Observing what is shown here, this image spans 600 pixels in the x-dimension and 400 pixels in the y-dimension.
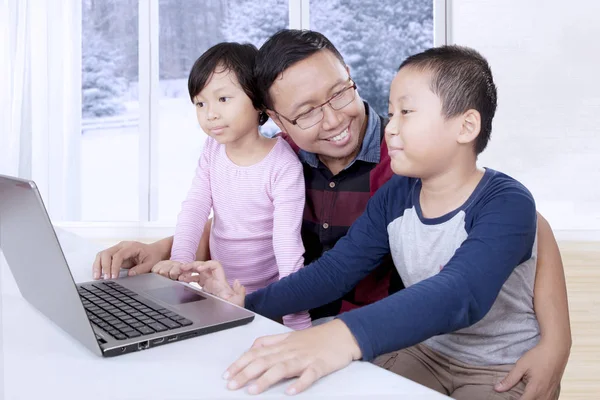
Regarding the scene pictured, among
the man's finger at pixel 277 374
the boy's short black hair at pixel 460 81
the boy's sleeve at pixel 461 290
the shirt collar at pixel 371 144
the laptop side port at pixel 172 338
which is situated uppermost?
the boy's short black hair at pixel 460 81

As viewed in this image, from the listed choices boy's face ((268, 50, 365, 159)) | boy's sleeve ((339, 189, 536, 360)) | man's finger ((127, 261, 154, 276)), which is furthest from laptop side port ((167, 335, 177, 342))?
boy's face ((268, 50, 365, 159))

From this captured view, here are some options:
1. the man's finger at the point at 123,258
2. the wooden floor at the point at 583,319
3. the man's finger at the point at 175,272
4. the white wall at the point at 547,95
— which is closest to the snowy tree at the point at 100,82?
the white wall at the point at 547,95

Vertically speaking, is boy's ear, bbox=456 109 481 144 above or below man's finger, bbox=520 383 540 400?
above

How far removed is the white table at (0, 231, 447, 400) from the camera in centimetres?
71

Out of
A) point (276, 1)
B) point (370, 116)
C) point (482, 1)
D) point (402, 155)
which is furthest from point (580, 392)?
point (276, 1)

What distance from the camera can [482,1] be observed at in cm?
500

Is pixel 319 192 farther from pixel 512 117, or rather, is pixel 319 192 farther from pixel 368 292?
pixel 512 117

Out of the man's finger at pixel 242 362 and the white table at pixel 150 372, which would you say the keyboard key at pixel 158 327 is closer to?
the white table at pixel 150 372

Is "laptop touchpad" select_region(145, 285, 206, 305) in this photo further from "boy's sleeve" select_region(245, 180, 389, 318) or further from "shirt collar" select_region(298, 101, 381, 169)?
"shirt collar" select_region(298, 101, 381, 169)

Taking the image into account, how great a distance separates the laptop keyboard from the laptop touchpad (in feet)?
0.10

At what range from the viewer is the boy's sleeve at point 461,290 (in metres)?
0.86

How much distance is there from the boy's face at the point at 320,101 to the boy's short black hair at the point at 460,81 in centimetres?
26

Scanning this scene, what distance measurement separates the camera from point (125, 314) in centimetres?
95

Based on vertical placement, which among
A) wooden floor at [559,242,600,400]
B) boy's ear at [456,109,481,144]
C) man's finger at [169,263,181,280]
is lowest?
wooden floor at [559,242,600,400]
